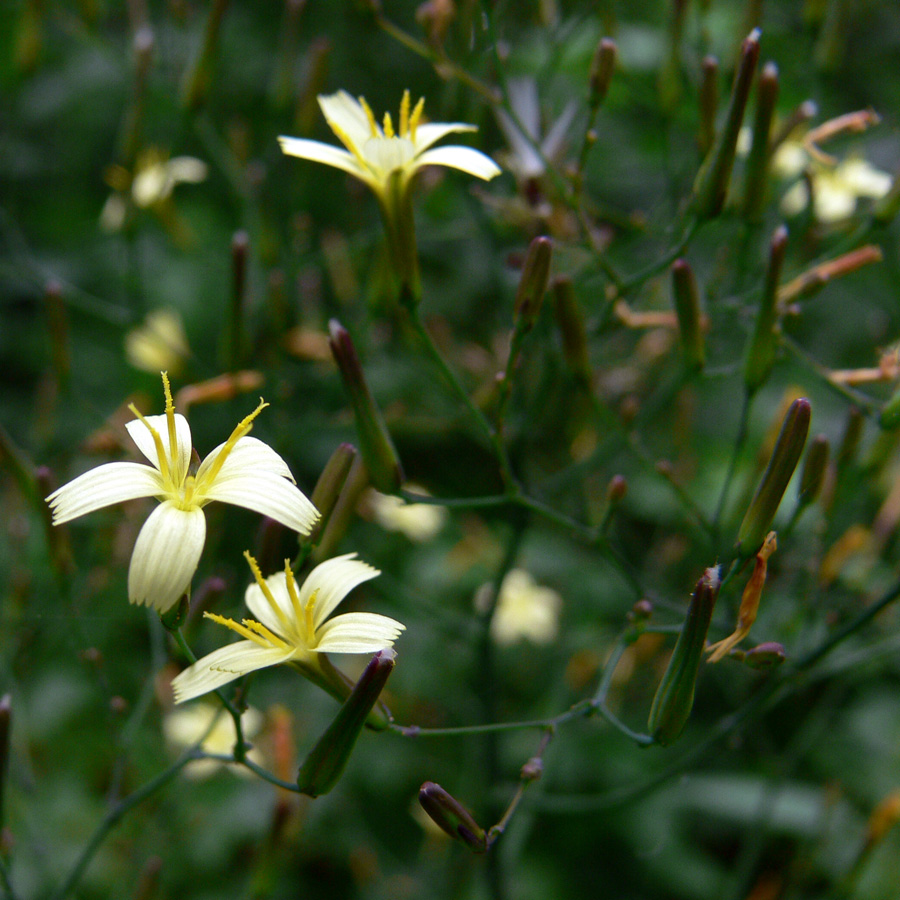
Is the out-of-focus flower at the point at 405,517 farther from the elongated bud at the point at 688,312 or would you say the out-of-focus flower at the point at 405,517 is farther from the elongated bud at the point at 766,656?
the elongated bud at the point at 766,656

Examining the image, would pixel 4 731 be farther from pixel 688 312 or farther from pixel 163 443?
pixel 688 312

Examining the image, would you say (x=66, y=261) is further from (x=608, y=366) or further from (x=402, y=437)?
(x=608, y=366)

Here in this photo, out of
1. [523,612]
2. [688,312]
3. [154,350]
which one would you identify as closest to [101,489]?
[688,312]

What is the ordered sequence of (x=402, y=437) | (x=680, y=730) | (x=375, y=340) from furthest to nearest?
1. (x=402, y=437)
2. (x=375, y=340)
3. (x=680, y=730)

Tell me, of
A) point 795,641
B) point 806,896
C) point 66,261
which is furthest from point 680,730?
point 66,261

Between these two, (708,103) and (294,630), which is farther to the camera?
(708,103)

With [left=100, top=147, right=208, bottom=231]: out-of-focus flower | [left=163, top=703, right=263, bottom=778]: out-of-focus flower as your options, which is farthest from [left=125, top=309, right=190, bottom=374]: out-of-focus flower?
[left=163, top=703, right=263, bottom=778]: out-of-focus flower
